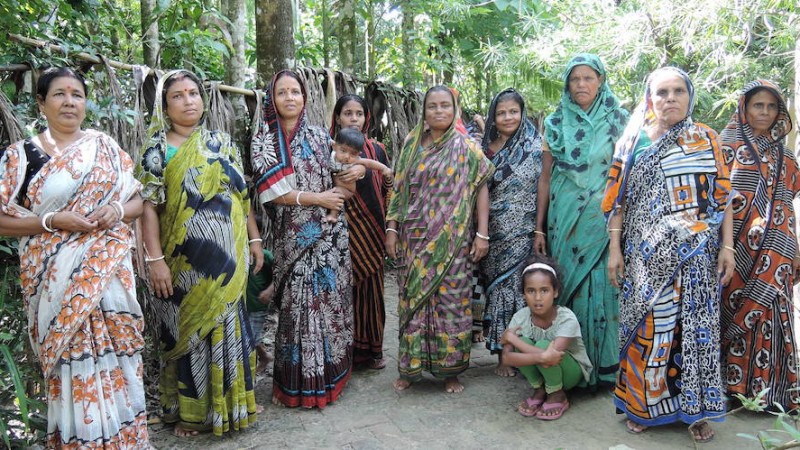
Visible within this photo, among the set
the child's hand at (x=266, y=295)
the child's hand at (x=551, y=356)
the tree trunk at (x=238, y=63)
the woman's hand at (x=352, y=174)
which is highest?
the tree trunk at (x=238, y=63)

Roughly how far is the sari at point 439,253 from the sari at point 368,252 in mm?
352

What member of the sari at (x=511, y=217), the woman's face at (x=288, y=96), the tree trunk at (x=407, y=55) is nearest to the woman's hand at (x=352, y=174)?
the woman's face at (x=288, y=96)

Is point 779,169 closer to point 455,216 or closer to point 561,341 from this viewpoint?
point 561,341

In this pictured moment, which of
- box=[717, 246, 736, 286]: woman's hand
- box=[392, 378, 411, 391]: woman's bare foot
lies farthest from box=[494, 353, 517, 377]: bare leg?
box=[717, 246, 736, 286]: woman's hand

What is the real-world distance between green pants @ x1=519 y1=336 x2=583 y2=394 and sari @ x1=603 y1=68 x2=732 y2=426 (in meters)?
0.36

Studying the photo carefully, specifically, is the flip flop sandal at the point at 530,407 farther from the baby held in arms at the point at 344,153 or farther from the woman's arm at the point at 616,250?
the baby held in arms at the point at 344,153

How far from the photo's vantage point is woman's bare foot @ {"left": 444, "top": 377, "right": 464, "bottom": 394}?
3.63m

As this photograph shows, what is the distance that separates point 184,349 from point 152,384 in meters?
0.74

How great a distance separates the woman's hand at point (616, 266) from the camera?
3.11m

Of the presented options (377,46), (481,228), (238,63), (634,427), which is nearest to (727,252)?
(634,427)

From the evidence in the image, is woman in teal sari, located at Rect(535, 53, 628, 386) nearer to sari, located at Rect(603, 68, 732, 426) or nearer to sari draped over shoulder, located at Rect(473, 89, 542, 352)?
sari draped over shoulder, located at Rect(473, 89, 542, 352)

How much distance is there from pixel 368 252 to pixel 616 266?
1.56 metres

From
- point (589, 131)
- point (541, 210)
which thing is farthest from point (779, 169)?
point (541, 210)

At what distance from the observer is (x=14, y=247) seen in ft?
9.83
